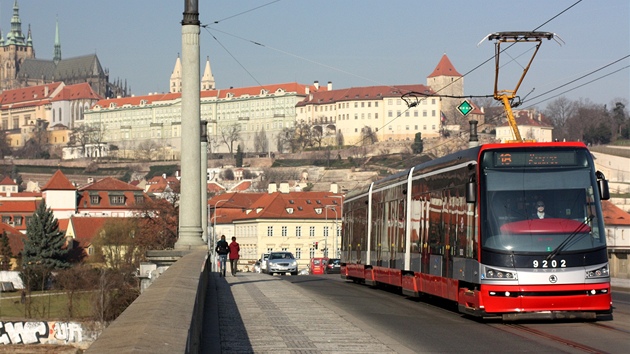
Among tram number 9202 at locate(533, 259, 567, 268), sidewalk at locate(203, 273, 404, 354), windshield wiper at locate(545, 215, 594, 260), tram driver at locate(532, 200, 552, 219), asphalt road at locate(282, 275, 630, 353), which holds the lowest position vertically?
asphalt road at locate(282, 275, 630, 353)

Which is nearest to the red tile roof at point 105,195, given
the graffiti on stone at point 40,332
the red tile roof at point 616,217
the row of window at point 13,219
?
the row of window at point 13,219

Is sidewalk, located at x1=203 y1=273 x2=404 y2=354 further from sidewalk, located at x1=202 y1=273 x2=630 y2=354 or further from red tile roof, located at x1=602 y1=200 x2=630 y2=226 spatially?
red tile roof, located at x1=602 y1=200 x2=630 y2=226

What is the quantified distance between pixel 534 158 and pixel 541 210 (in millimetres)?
804

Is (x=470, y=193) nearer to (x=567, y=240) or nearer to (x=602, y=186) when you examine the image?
(x=567, y=240)

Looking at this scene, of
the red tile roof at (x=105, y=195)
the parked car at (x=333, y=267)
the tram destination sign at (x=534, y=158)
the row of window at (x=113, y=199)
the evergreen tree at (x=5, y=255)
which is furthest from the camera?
the row of window at (x=113, y=199)

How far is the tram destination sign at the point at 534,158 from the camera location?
16.0 metres

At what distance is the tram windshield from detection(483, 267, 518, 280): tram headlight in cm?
28

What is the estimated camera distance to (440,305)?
66.7 ft

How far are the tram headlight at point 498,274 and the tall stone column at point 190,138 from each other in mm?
7908

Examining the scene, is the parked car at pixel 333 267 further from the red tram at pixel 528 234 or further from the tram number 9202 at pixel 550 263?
the tram number 9202 at pixel 550 263

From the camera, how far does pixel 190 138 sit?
2206 cm

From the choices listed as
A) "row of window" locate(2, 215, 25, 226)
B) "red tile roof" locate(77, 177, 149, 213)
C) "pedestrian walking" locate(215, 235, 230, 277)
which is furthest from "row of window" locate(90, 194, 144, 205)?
"pedestrian walking" locate(215, 235, 230, 277)

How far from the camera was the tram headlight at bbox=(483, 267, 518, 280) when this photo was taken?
50.2 feet

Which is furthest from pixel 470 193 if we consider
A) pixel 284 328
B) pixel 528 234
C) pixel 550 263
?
pixel 284 328
